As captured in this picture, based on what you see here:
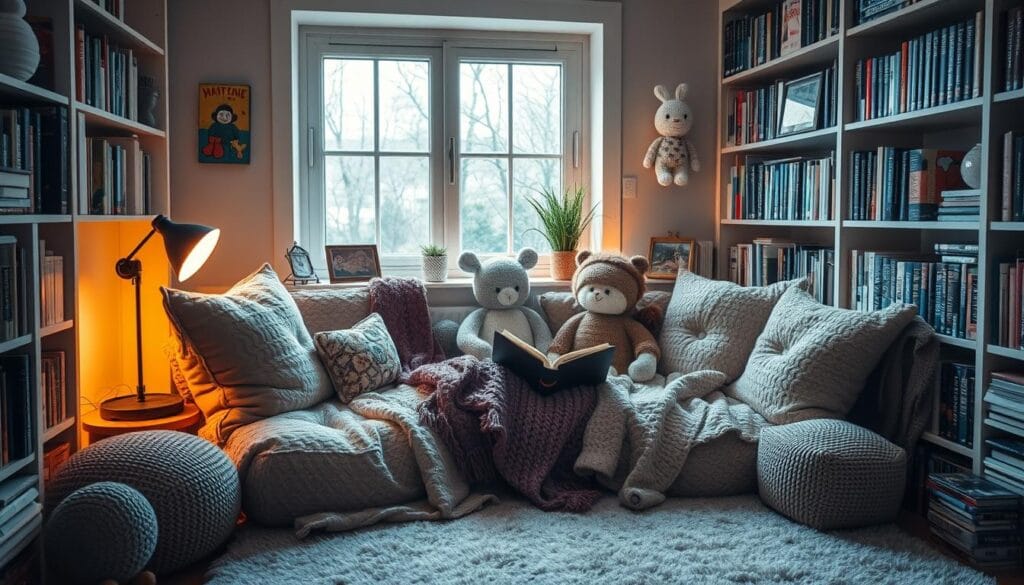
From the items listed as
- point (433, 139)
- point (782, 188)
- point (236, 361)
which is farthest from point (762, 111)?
point (236, 361)

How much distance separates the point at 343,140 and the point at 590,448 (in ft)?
6.16

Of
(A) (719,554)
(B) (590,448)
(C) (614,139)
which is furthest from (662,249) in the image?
(A) (719,554)

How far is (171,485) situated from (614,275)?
172cm

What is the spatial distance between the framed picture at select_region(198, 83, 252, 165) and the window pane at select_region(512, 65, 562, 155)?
117 cm

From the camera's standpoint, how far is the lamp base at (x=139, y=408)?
2635mm

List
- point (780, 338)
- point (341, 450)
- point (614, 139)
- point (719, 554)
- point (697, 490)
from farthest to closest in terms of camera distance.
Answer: point (614, 139), point (780, 338), point (697, 490), point (341, 450), point (719, 554)

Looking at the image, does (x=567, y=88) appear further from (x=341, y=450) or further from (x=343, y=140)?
(x=341, y=450)

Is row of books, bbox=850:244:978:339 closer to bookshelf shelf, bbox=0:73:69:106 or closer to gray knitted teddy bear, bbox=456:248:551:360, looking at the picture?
gray knitted teddy bear, bbox=456:248:551:360

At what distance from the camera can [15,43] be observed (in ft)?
6.48

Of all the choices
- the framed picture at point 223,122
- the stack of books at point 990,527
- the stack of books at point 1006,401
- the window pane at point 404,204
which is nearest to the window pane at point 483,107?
the window pane at point 404,204

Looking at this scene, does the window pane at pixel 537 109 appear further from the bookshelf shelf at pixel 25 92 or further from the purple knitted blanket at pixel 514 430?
the bookshelf shelf at pixel 25 92

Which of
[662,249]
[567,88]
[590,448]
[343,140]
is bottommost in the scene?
[590,448]

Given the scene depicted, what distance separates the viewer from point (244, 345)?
254 cm

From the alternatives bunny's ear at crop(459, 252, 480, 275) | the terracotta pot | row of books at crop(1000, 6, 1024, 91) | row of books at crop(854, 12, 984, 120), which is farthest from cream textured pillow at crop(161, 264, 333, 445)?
row of books at crop(1000, 6, 1024, 91)
